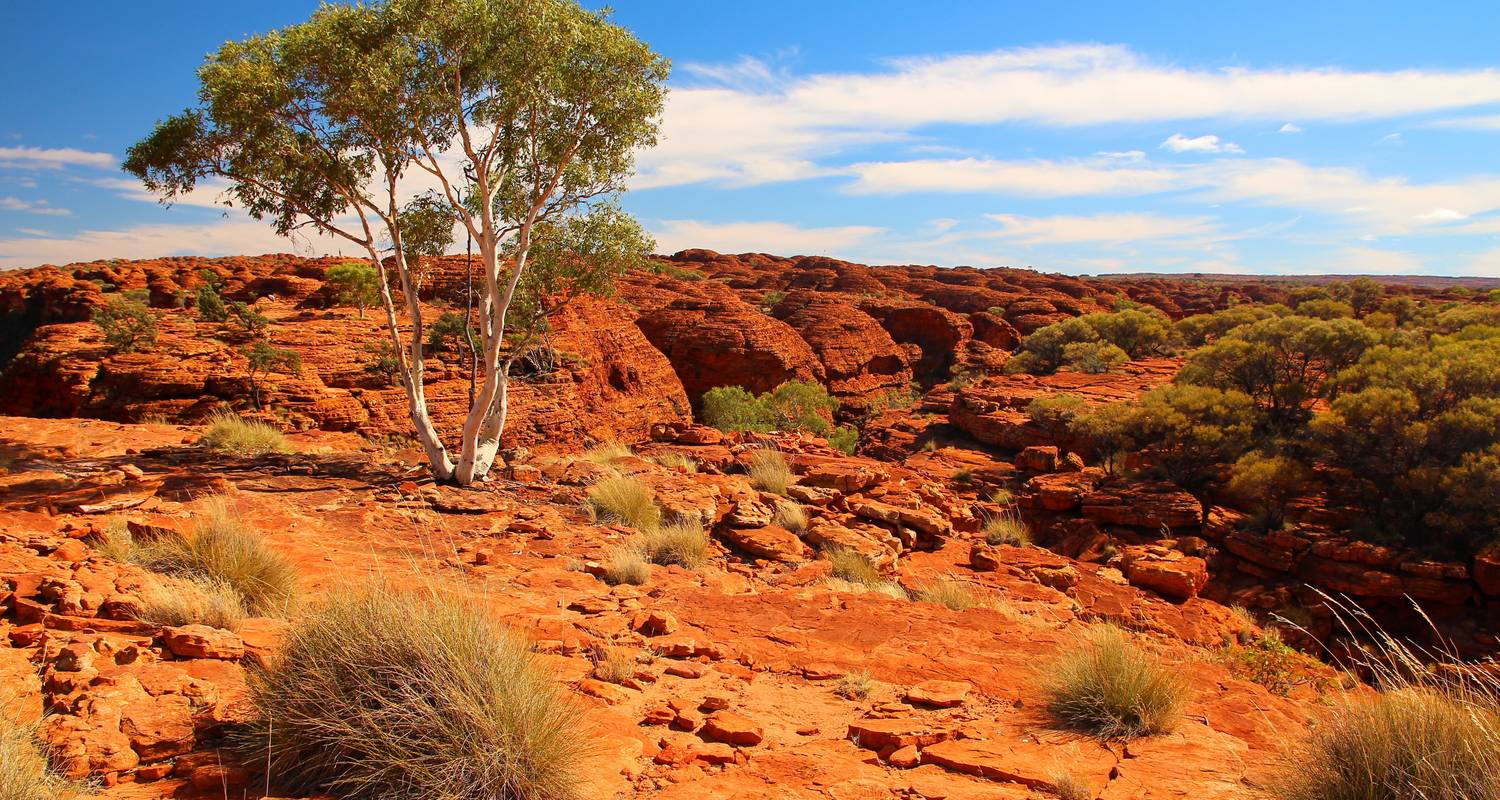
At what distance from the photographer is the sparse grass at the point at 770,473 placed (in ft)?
37.5

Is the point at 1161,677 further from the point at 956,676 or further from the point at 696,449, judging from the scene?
the point at 696,449

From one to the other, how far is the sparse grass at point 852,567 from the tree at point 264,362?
1103 centimetres

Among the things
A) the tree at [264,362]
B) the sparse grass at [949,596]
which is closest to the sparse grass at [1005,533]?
the sparse grass at [949,596]

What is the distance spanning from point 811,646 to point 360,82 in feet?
26.7

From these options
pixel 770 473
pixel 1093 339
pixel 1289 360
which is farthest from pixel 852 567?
pixel 1093 339

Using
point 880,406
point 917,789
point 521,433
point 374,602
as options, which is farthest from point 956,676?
point 880,406

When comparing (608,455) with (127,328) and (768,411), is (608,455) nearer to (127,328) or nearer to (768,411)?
(127,328)

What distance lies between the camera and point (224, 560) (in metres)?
5.43

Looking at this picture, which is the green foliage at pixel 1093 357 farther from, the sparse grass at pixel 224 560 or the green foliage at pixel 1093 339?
the sparse grass at pixel 224 560

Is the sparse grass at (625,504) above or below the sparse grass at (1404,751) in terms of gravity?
below

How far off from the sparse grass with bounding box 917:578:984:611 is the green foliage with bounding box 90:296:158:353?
15177 millimetres

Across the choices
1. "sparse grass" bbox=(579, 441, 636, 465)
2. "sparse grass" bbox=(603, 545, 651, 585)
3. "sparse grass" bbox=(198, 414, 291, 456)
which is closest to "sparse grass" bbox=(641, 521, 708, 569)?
"sparse grass" bbox=(603, 545, 651, 585)

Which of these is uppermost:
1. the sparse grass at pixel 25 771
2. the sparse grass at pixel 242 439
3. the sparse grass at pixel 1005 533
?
the sparse grass at pixel 25 771

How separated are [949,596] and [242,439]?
10477mm
